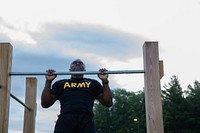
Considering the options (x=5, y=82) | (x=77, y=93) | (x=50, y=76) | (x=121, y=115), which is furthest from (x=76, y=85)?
(x=121, y=115)

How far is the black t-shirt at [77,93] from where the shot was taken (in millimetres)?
3432

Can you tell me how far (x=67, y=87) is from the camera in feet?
11.6

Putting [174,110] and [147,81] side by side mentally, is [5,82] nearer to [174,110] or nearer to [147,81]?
[147,81]

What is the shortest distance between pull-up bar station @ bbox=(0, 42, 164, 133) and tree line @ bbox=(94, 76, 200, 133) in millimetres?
36294

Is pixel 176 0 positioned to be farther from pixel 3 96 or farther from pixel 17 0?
pixel 3 96

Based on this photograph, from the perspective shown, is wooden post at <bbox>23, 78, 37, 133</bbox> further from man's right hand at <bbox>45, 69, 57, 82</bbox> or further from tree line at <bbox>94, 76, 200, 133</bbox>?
tree line at <bbox>94, 76, 200, 133</bbox>

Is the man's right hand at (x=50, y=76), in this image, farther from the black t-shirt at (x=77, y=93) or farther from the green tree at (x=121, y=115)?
the green tree at (x=121, y=115)

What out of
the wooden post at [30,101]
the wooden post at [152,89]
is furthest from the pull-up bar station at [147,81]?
the wooden post at [30,101]

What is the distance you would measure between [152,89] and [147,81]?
9 centimetres

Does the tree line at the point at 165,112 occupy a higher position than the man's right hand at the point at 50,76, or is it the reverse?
the tree line at the point at 165,112

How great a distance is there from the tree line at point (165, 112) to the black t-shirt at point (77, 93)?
119 ft

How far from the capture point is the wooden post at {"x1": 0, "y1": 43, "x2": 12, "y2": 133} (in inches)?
132

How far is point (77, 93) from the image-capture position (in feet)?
11.5

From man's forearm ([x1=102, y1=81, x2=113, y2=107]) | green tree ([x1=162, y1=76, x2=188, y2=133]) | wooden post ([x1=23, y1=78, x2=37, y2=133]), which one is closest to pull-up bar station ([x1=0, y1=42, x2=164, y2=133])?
man's forearm ([x1=102, y1=81, x2=113, y2=107])
